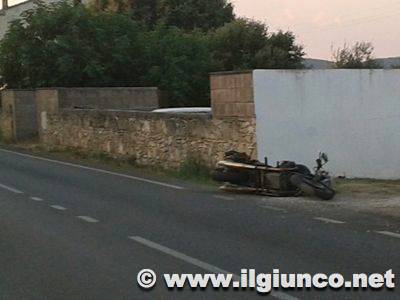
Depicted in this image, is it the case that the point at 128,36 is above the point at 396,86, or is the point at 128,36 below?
above

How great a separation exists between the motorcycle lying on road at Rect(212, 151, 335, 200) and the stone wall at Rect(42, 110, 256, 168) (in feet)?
5.84

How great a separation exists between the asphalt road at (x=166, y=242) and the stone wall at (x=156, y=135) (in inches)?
114

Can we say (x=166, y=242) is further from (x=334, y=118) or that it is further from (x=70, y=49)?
(x=70, y=49)

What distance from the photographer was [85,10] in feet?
102

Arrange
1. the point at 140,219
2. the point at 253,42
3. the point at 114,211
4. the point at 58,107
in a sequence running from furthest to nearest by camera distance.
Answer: the point at 253,42
the point at 58,107
the point at 114,211
the point at 140,219

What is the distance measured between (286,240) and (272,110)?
22.0 ft

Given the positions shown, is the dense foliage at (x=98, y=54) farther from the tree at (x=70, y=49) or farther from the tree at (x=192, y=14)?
the tree at (x=192, y=14)

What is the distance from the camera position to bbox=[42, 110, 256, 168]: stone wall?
15188mm

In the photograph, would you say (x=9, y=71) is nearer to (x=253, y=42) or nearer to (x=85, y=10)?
(x=85, y=10)

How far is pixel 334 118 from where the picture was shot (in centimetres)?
1483


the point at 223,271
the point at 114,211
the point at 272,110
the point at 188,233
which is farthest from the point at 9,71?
the point at 223,271

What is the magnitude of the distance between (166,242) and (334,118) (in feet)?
25.3

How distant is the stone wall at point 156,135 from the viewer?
15.2 m

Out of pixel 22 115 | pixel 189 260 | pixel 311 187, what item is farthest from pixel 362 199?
pixel 22 115
